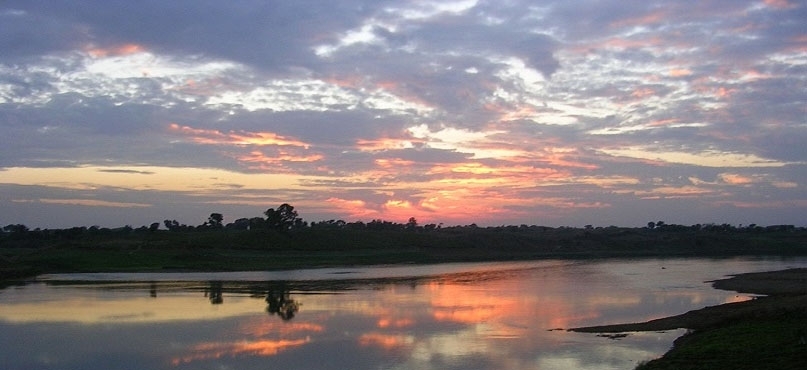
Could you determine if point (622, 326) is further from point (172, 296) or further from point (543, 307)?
point (172, 296)

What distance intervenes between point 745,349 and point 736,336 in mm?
3055

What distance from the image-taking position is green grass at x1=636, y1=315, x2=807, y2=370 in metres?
19.4

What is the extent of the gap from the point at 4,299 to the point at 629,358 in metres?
40.6

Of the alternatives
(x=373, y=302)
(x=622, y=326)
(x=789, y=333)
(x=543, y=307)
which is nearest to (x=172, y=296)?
(x=373, y=302)

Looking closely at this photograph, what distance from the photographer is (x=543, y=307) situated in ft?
129

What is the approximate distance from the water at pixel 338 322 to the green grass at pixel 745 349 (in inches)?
64.8

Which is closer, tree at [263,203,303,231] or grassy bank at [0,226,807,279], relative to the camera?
grassy bank at [0,226,807,279]

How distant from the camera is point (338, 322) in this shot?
3425 centimetres

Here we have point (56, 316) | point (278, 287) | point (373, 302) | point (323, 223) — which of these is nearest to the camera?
point (56, 316)

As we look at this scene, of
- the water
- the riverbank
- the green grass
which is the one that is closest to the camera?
the green grass

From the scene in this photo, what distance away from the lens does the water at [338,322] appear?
24.8m

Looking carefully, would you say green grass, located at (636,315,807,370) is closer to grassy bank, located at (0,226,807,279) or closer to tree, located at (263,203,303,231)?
grassy bank, located at (0,226,807,279)

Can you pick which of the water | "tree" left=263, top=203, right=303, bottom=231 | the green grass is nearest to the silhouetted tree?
the water

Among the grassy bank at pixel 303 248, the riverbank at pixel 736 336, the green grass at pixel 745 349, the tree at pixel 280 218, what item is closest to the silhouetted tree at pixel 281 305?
the riverbank at pixel 736 336
